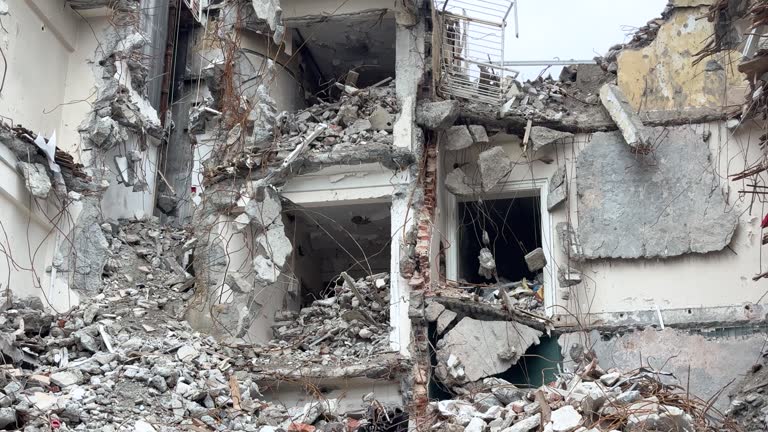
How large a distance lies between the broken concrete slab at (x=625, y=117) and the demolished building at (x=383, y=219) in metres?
0.04

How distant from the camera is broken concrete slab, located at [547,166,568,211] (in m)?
16.6

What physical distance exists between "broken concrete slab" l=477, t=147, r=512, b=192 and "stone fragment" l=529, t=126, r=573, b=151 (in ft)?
1.49

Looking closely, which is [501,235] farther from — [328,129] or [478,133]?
[328,129]

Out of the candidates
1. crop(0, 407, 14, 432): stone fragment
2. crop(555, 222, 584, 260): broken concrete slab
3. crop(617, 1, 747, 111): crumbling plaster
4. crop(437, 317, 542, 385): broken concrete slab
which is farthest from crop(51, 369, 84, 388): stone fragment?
crop(617, 1, 747, 111): crumbling plaster

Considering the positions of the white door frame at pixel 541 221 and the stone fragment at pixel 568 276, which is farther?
the white door frame at pixel 541 221

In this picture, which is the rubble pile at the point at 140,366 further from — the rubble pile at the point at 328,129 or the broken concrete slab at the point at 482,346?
the rubble pile at the point at 328,129

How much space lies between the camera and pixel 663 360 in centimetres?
1529

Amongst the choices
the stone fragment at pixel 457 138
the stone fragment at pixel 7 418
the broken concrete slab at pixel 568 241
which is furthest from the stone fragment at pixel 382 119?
the stone fragment at pixel 7 418

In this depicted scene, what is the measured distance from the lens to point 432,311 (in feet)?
50.0

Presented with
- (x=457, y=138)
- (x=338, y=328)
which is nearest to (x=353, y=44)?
(x=457, y=138)

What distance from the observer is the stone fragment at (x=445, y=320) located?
1523 cm

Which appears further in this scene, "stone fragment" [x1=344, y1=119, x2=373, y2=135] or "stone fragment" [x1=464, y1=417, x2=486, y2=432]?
"stone fragment" [x1=344, y1=119, x2=373, y2=135]

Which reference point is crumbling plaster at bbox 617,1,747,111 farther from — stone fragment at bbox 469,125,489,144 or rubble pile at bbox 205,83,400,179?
rubble pile at bbox 205,83,400,179

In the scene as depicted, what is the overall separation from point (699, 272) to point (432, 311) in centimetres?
353
